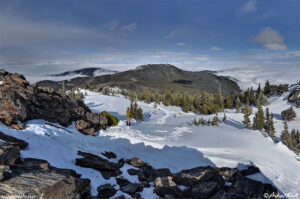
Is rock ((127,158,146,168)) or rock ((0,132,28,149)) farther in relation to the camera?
rock ((127,158,146,168))

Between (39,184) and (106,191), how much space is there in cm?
289

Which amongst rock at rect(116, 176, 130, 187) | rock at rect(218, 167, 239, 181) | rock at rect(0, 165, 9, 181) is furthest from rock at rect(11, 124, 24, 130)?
rock at rect(218, 167, 239, 181)

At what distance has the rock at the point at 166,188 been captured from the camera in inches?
314

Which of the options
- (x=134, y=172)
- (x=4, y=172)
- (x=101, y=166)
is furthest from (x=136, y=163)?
(x=4, y=172)

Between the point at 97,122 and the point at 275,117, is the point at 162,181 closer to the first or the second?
the point at 97,122

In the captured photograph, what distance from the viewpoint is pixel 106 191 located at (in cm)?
784

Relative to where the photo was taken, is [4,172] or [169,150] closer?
[4,172]

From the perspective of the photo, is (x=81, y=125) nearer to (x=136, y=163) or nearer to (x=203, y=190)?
(x=136, y=163)

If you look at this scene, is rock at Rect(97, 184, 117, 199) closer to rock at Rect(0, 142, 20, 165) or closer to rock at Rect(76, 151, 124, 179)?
rock at Rect(76, 151, 124, 179)

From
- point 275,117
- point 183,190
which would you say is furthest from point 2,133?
point 275,117

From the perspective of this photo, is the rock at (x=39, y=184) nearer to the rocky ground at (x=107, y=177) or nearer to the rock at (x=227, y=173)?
the rocky ground at (x=107, y=177)

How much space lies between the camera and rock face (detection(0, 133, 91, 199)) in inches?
216

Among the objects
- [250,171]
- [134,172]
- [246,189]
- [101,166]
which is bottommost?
[250,171]

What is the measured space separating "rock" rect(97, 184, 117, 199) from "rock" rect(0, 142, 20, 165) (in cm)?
352
